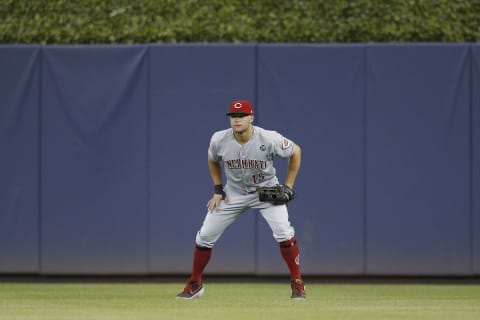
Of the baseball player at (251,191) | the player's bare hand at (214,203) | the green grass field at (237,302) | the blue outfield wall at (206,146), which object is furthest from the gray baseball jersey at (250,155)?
the blue outfield wall at (206,146)

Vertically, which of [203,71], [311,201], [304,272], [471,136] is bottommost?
[304,272]

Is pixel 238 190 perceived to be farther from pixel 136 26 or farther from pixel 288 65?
pixel 136 26

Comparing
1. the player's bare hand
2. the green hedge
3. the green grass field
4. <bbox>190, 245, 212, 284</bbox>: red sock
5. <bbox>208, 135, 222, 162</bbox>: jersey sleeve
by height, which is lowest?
the green grass field

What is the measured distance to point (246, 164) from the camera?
9.99m

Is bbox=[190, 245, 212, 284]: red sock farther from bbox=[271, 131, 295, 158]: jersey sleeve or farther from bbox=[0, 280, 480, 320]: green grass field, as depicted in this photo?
bbox=[271, 131, 295, 158]: jersey sleeve

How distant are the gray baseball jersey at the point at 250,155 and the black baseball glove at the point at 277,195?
0.22 m

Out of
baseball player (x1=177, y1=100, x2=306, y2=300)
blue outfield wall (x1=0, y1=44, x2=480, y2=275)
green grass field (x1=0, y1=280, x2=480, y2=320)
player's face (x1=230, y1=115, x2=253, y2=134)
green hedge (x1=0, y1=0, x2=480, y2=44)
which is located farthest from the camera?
green hedge (x1=0, y1=0, x2=480, y2=44)

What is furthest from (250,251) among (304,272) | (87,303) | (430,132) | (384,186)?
(87,303)

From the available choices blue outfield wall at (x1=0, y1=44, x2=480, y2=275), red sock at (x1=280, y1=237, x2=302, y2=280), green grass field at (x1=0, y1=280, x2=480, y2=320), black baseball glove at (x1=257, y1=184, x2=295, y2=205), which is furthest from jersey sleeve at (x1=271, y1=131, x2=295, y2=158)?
blue outfield wall at (x1=0, y1=44, x2=480, y2=275)

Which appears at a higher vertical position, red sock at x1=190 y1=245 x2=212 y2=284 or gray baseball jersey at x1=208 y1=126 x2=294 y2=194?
gray baseball jersey at x1=208 y1=126 x2=294 y2=194

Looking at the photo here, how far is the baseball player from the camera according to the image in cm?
991

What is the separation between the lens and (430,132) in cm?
1282

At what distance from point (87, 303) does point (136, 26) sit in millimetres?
4775

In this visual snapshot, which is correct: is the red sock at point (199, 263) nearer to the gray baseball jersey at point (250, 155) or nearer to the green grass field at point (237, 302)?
the green grass field at point (237, 302)
